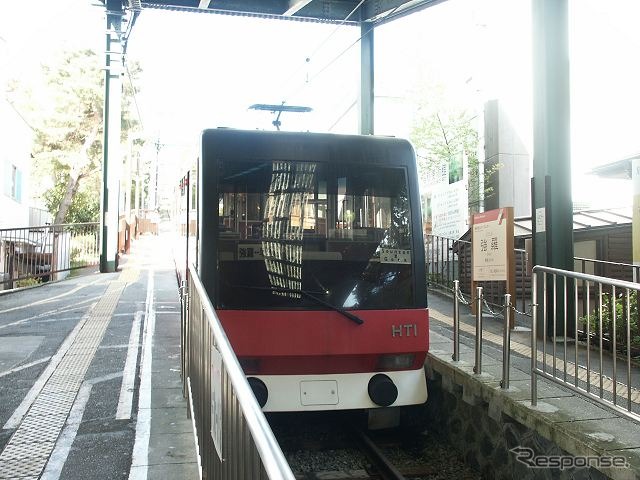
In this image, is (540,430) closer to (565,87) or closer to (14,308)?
(565,87)

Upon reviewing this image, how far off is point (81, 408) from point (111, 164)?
34.2 ft

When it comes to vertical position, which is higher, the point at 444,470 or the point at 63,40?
the point at 63,40

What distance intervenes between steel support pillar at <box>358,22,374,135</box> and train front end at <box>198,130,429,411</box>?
7950mm

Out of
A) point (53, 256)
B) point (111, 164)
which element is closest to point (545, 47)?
point (111, 164)

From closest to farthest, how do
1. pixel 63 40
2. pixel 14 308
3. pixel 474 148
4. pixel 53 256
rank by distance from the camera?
pixel 14 308 < pixel 53 256 < pixel 474 148 < pixel 63 40

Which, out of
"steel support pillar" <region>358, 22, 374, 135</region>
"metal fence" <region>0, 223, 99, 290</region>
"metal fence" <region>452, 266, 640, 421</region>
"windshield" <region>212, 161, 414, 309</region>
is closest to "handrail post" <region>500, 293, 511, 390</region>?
"metal fence" <region>452, 266, 640, 421</region>

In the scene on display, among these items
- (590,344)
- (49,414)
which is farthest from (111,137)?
(590,344)

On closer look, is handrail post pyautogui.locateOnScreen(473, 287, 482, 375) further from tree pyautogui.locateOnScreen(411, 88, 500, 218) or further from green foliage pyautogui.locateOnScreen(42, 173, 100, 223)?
green foliage pyautogui.locateOnScreen(42, 173, 100, 223)

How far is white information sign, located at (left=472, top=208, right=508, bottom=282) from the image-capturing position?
6.96 metres

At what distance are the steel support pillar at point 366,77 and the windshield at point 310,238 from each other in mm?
8042

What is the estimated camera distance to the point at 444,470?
5055mm

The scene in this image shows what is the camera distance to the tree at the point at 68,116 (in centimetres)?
2302

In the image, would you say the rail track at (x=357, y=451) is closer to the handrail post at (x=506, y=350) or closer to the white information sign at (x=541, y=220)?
the handrail post at (x=506, y=350)

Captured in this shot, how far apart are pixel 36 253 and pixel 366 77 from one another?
29.7ft
